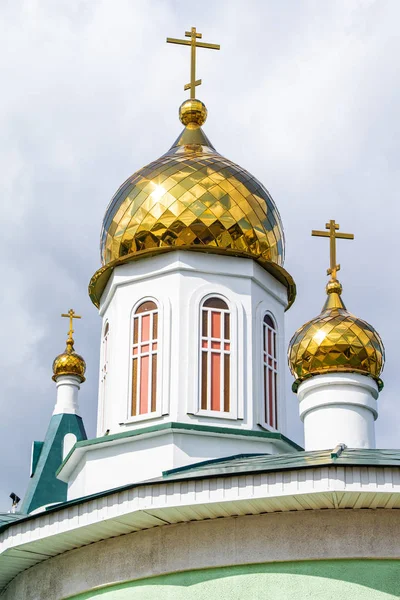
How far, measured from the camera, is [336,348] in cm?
1585

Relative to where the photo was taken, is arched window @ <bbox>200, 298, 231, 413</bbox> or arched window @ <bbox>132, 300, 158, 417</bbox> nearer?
arched window @ <bbox>200, 298, 231, 413</bbox>

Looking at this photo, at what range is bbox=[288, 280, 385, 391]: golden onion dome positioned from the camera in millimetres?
15812

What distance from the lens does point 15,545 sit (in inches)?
446

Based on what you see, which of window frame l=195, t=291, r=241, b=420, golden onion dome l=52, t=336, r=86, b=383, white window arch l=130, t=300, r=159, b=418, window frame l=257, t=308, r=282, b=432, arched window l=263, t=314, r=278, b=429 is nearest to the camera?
window frame l=195, t=291, r=241, b=420

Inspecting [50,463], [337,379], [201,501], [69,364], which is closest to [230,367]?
[337,379]

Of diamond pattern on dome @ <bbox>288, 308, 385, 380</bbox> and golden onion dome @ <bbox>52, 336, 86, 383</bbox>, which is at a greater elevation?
golden onion dome @ <bbox>52, 336, 86, 383</bbox>

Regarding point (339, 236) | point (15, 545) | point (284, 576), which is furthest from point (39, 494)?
point (284, 576)

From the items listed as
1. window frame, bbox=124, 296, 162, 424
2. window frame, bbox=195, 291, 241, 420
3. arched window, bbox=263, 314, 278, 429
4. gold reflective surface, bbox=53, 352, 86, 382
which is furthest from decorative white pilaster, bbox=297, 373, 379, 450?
gold reflective surface, bbox=53, 352, 86, 382

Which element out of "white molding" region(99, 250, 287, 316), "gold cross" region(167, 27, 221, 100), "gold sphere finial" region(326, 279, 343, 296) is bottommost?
"white molding" region(99, 250, 287, 316)

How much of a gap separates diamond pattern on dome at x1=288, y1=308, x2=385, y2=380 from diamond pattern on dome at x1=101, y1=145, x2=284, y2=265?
1.11 metres

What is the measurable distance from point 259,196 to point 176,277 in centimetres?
182

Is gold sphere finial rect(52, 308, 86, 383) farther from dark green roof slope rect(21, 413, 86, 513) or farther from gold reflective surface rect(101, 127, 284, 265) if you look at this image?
gold reflective surface rect(101, 127, 284, 265)

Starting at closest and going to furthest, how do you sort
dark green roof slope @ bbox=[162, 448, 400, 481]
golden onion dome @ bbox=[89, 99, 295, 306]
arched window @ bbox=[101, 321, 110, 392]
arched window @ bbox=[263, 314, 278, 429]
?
dark green roof slope @ bbox=[162, 448, 400, 481] < arched window @ bbox=[263, 314, 278, 429] < golden onion dome @ bbox=[89, 99, 295, 306] < arched window @ bbox=[101, 321, 110, 392]

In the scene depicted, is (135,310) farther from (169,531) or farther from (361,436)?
(169,531)
